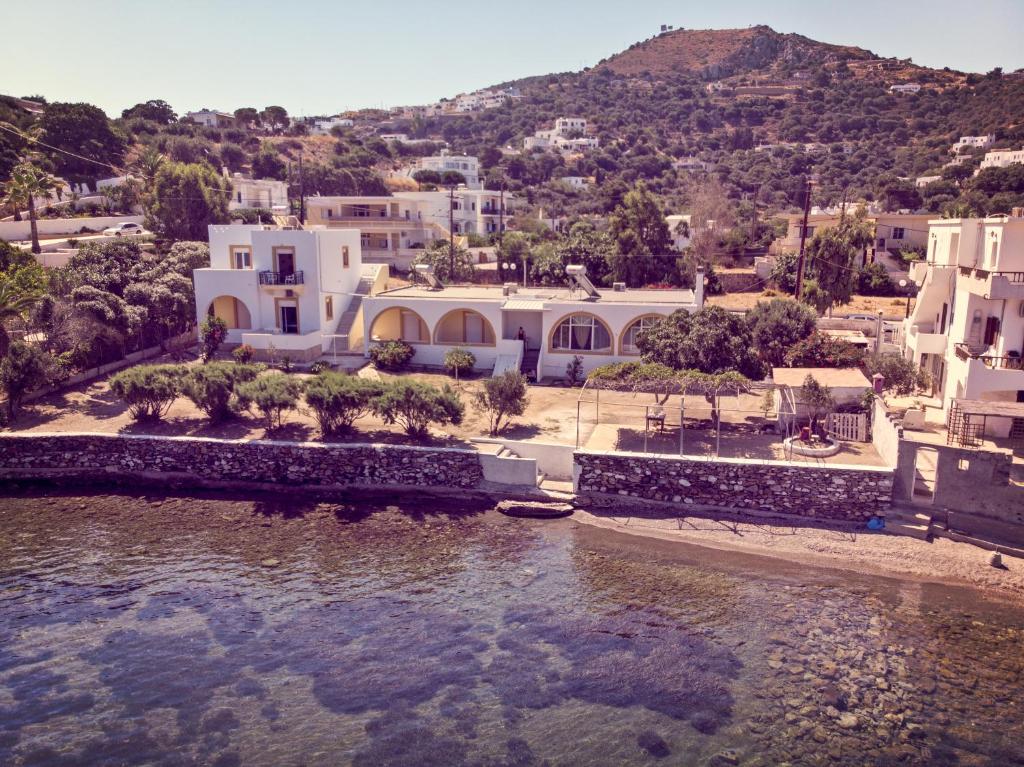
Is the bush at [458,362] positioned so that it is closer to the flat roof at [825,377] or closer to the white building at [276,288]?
the white building at [276,288]

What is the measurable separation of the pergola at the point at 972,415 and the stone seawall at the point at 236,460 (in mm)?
14974

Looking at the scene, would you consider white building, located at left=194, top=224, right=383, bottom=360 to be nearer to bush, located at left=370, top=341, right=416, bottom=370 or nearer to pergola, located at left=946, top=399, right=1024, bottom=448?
bush, located at left=370, top=341, right=416, bottom=370

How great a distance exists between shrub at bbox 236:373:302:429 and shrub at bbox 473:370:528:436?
6848 millimetres

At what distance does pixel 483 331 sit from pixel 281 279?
10.3 metres

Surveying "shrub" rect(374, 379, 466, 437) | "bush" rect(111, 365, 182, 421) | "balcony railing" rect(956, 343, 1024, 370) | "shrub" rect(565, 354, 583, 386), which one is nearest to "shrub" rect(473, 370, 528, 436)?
"shrub" rect(374, 379, 466, 437)

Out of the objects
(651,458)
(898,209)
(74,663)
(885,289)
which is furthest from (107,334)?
(898,209)

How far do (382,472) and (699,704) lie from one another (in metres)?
13.9

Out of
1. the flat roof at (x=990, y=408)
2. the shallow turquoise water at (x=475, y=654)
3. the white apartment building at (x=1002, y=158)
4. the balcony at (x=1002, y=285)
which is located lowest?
the shallow turquoise water at (x=475, y=654)

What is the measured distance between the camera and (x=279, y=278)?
3691 centimetres

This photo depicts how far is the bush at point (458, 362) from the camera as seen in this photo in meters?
33.9

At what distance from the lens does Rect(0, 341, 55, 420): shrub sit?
92.2 feet

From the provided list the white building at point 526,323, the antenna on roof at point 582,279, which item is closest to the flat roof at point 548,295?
the white building at point 526,323

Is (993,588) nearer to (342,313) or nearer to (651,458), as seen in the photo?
(651,458)

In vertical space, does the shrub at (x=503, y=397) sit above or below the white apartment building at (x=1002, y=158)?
below
